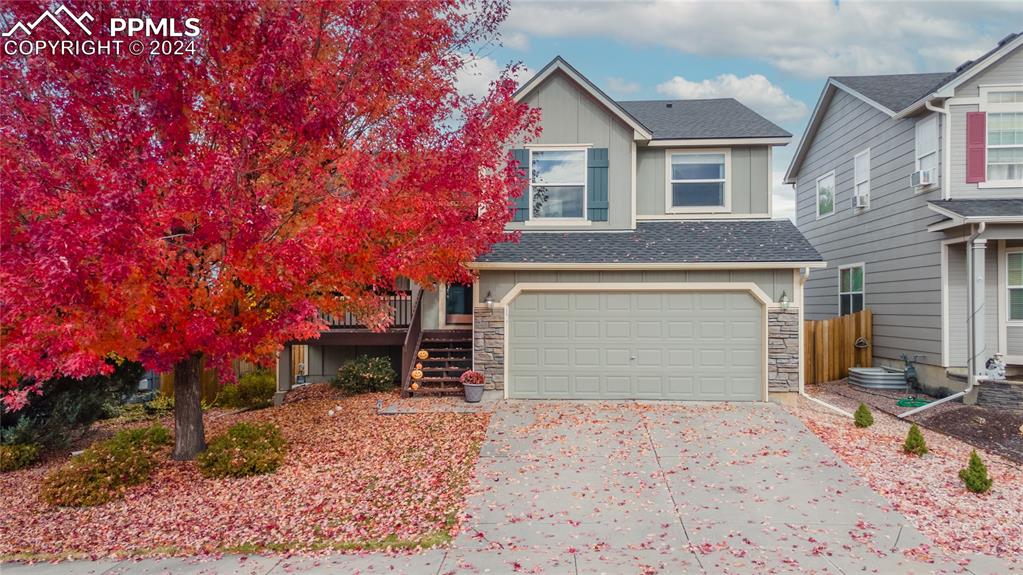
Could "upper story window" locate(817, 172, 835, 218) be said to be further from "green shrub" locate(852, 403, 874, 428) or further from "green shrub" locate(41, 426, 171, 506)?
"green shrub" locate(41, 426, 171, 506)

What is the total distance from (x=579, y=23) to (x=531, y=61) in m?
1.71

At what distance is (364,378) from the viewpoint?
460 inches

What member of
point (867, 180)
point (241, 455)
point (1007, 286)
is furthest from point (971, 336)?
point (241, 455)

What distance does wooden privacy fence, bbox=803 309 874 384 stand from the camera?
540 inches

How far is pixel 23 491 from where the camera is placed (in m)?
7.05

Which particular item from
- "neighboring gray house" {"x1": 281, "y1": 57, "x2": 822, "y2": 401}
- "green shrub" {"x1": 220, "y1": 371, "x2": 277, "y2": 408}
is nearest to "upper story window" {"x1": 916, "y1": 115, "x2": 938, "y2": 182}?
"neighboring gray house" {"x1": 281, "y1": 57, "x2": 822, "y2": 401}

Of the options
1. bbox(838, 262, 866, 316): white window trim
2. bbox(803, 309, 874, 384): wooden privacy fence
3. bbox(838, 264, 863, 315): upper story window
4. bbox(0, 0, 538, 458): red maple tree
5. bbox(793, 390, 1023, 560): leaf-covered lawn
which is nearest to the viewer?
bbox(0, 0, 538, 458): red maple tree

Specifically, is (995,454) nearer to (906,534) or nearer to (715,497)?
(906,534)

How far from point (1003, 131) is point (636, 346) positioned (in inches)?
337

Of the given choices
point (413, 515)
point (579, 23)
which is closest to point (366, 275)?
point (413, 515)

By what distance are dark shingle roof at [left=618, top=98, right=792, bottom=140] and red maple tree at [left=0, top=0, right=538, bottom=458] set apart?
6.96 m

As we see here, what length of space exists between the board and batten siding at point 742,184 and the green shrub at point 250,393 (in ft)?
29.7

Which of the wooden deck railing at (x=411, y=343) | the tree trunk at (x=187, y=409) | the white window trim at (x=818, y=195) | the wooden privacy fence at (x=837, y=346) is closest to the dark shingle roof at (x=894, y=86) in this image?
the white window trim at (x=818, y=195)

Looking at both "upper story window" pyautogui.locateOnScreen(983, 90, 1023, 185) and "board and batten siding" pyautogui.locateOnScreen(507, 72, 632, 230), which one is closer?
"upper story window" pyautogui.locateOnScreen(983, 90, 1023, 185)
